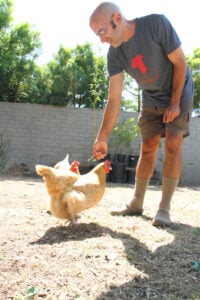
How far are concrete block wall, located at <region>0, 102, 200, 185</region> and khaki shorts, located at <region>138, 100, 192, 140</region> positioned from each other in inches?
243

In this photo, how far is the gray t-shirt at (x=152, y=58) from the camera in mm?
3092

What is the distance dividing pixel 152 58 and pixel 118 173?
581 cm

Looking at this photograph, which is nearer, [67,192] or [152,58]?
[67,192]

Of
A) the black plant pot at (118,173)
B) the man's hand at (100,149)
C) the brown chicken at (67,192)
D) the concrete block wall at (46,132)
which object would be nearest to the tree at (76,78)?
the concrete block wall at (46,132)

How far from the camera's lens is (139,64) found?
323 centimetres

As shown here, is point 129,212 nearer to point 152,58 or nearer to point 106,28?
point 152,58

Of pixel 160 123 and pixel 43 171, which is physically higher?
pixel 160 123

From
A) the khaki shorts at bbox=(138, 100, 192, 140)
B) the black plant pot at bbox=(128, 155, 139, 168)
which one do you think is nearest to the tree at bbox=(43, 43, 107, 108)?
the black plant pot at bbox=(128, 155, 139, 168)

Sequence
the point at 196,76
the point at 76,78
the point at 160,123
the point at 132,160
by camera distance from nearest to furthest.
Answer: the point at 160,123 < the point at 132,160 < the point at 76,78 < the point at 196,76

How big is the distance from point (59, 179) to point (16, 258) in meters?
0.71

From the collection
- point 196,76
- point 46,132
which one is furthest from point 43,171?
point 196,76

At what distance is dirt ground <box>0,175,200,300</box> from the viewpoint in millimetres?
2115

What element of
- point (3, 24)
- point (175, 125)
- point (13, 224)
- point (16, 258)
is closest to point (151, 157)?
point (175, 125)

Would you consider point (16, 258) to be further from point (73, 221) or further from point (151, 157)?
point (151, 157)
